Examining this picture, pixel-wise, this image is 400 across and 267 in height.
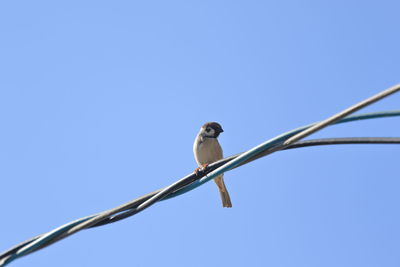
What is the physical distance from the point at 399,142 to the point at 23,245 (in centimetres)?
236

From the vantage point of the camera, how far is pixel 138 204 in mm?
3936

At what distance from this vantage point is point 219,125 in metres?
8.48

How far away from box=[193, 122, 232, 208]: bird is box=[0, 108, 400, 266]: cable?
13.6 ft

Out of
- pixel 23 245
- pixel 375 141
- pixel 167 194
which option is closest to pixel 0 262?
pixel 23 245

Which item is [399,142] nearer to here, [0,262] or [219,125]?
[0,262]

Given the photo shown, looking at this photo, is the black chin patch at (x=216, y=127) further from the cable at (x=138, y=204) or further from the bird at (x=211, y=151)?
the cable at (x=138, y=204)

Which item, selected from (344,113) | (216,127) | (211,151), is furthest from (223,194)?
(344,113)

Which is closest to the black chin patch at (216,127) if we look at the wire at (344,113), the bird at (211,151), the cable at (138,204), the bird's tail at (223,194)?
the bird at (211,151)

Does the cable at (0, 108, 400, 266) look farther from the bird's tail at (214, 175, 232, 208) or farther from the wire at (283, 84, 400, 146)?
the bird's tail at (214, 175, 232, 208)

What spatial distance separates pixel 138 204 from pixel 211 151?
4.38 meters

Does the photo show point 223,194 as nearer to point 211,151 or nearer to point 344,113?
point 211,151

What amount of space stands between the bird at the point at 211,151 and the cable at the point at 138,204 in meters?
4.14

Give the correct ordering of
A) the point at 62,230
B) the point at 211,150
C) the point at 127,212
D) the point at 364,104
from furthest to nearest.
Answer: the point at 211,150
the point at 127,212
the point at 62,230
the point at 364,104

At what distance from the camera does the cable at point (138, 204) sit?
12.0 ft
